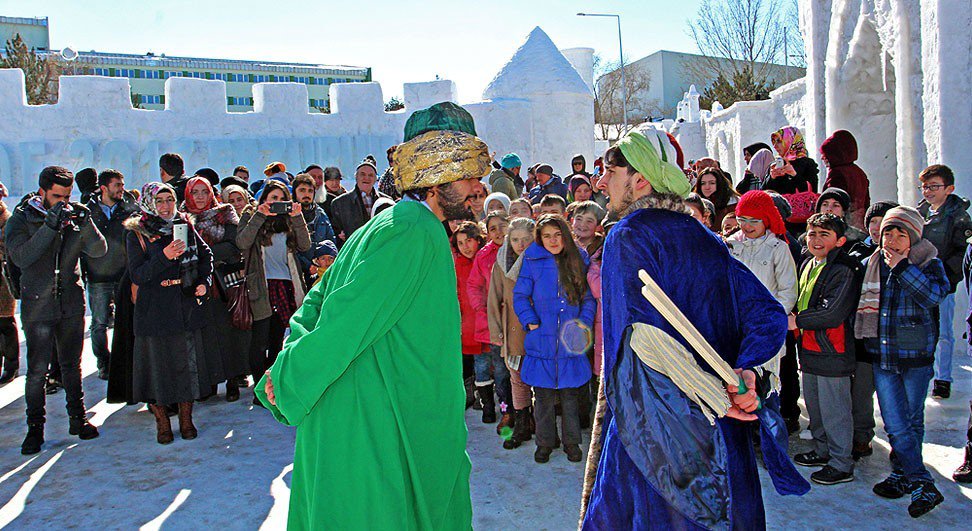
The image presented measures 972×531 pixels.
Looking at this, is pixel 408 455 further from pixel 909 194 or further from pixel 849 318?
pixel 909 194

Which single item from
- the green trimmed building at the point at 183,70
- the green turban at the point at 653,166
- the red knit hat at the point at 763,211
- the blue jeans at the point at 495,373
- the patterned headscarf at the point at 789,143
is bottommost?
the blue jeans at the point at 495,373

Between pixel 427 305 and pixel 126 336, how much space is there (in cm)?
440

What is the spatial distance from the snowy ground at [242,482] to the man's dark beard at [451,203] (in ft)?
6.65

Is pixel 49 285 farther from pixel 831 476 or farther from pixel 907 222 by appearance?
pixel 907 222

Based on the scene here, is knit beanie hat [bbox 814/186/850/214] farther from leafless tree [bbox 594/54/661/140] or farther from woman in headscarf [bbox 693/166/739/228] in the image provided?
leafless tree [bbox 594/54/661/140]

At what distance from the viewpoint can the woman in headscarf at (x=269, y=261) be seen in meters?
5.87

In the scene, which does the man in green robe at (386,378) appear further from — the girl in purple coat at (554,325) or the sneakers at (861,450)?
the sneakers at (861,450)

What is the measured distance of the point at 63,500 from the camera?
4.18 meters

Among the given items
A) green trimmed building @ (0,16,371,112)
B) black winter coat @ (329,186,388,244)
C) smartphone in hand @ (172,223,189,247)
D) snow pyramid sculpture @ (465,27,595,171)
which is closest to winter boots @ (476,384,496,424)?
smartphone in hand @ (172,223,189,247)

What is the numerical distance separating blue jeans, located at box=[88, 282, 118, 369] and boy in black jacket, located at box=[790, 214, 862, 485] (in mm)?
5806

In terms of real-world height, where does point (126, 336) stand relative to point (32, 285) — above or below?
below

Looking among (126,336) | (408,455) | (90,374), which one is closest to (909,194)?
(408,455)

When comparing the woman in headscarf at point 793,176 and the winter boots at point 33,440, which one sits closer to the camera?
the winter boots at point 33,440

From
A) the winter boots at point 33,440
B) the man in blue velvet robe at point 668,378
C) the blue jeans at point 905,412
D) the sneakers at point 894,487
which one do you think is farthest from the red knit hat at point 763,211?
the winter boots at point 33,440
